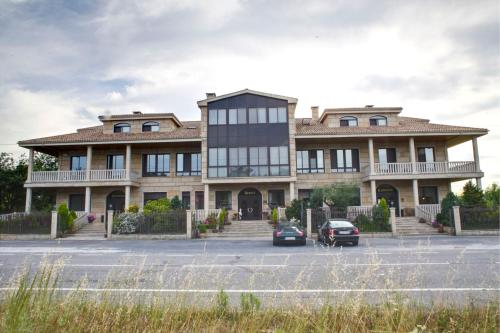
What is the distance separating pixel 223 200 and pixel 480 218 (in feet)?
61.6

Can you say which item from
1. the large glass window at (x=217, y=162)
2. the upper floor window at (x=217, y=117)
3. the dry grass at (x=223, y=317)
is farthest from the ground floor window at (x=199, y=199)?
the dry grass at (x=223, y=317)

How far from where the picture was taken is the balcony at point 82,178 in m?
27.5

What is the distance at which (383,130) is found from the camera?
90.7ft

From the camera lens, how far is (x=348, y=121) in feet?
101

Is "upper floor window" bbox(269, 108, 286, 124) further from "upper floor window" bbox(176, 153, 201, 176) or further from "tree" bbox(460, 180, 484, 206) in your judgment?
"tree" bbox(460, 180, 484, 206)

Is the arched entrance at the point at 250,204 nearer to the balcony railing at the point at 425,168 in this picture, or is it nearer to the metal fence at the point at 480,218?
the balcony railing at the point at 425,168

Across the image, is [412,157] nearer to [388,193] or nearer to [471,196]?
[388,193]

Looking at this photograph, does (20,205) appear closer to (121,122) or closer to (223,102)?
(121,122)

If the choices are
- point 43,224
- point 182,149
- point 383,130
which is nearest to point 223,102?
point 182,149

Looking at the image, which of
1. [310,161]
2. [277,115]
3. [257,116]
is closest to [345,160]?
[310,161]

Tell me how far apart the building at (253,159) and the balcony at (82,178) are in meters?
0.08

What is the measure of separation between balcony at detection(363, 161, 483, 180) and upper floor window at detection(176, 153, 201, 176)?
14.7m

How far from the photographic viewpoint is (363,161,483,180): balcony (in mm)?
26275

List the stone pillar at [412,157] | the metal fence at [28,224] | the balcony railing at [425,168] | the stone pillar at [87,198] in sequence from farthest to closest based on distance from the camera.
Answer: the stone pillar at [87,198] < the stone pillar at [412,157] < the balcony railing at [425,168] < the metal fence at [28,224]
